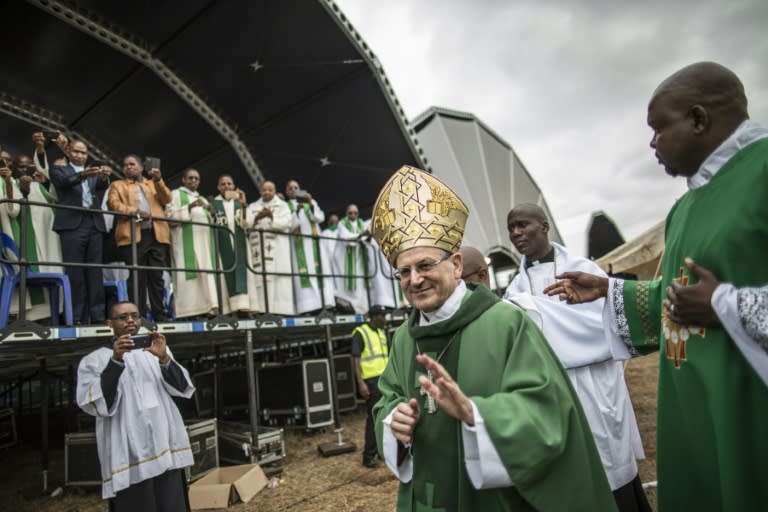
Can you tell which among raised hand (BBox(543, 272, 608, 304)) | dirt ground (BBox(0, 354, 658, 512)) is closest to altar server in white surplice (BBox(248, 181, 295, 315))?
dirt ground (BBox(0, 354, 658, 512))

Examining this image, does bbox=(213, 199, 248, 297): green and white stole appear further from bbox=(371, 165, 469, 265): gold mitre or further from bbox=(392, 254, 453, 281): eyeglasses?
bbox=(392, 254, 453, 281): eyeglasses

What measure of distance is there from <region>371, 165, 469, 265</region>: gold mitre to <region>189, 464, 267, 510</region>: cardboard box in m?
3.65

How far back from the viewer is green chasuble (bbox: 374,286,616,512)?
1369 millimetres

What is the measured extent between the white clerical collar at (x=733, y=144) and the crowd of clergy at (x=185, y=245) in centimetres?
451

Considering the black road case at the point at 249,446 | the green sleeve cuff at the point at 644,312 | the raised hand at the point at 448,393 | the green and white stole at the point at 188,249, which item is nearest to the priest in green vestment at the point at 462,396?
the raised hand at the point at 448,393

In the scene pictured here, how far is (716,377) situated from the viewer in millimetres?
1260

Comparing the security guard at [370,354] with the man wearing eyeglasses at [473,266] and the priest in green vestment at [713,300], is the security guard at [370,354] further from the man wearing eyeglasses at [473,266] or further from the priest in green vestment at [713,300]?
the priest in green vestment at [713,300]

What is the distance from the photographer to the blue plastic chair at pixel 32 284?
13.0 ft

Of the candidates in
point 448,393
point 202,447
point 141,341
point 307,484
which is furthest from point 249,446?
point 448,393

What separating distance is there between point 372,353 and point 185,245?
9.51ft

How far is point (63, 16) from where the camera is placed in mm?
6832

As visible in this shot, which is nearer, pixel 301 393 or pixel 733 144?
pixel 733 144

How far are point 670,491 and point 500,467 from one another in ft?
1.92

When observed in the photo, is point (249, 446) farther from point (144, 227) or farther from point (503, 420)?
point (503, 420)
